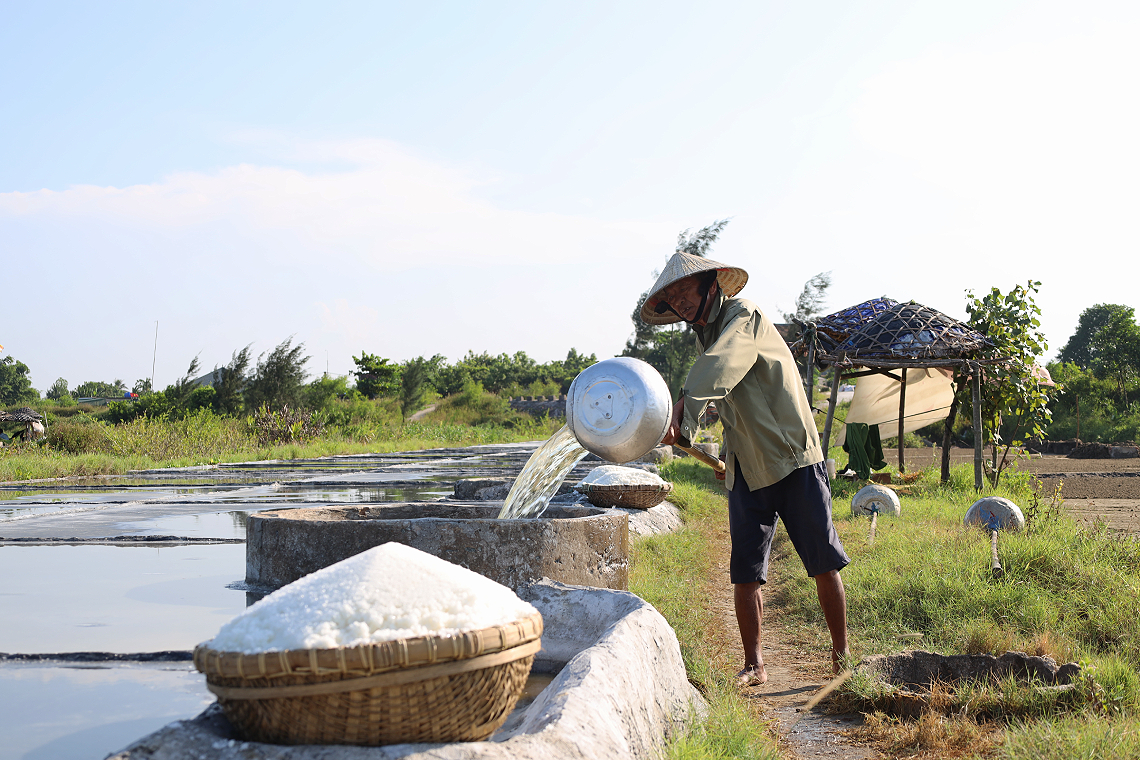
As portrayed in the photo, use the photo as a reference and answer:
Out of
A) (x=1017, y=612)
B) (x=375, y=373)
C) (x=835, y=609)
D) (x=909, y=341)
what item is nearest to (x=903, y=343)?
(x=909, y=341)

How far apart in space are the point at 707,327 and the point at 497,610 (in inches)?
79.1

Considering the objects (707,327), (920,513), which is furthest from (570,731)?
(920,513)

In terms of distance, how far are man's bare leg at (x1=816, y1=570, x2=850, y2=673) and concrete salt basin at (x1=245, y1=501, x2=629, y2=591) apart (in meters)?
0.77

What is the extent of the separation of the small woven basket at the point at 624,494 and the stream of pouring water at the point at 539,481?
7.67ft

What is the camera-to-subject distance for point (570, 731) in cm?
181

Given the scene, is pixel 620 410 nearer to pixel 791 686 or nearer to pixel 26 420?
pixel 791 686

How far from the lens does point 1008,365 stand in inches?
387

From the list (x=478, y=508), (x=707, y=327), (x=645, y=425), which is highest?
(x=707, y=327)

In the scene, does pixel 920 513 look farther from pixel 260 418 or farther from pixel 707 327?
pixel 260 418

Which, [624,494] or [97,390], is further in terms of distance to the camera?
[97,390]

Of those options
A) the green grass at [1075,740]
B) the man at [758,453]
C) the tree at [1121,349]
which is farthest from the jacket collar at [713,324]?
the tree at [1121,349]

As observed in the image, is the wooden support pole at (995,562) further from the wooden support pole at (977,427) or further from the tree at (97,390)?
the tree at (97,390)

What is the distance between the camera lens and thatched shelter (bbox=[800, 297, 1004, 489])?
374 inches

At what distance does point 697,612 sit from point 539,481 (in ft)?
3.54
